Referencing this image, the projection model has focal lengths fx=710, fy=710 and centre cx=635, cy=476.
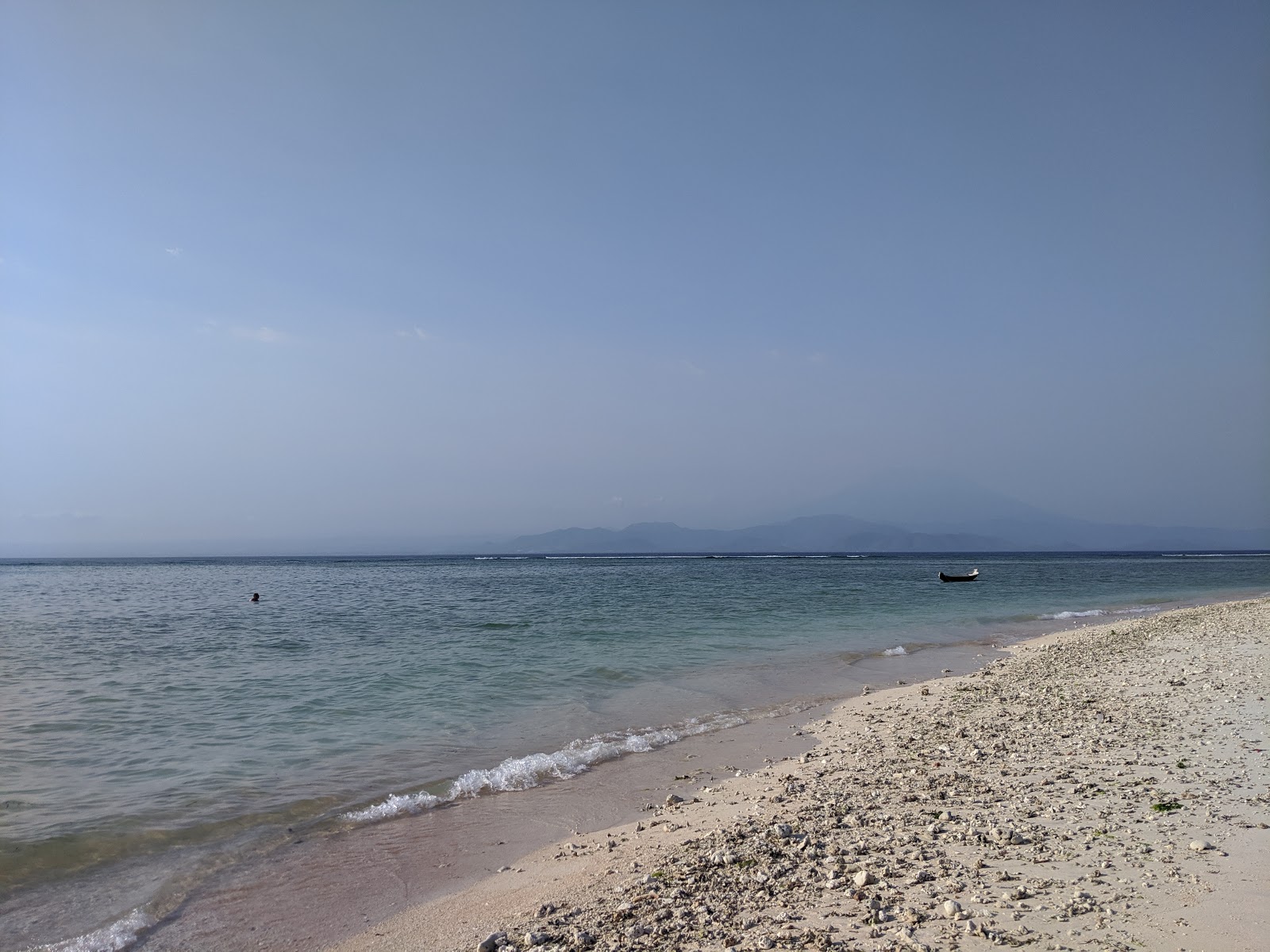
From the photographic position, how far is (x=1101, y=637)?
22.5 m

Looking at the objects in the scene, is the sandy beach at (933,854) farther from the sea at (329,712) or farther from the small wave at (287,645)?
the small wave at (287,645)

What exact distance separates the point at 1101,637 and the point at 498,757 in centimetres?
2051

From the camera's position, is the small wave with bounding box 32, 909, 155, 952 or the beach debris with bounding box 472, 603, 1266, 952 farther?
the small wave with bounding box 32, 909, 155, 952

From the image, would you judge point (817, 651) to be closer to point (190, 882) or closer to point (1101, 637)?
point (1101, 637)

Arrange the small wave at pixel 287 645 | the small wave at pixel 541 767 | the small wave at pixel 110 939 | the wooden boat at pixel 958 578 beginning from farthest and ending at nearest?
the wooden boat at pixel 958 578 < the small wave at pixel 287 645 < the small wave at pixel 541 767 < the small wave at pixel 110 939

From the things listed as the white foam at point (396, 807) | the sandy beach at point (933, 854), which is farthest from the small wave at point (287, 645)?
the sandy beach at point (933, 854)

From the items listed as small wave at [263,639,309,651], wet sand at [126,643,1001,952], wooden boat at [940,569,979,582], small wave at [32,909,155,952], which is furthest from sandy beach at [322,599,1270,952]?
wooden boat at [940,569,979,582]

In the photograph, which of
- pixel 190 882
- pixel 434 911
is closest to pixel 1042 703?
pixel 434 911

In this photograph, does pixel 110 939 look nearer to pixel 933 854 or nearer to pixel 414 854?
pixel 414 854

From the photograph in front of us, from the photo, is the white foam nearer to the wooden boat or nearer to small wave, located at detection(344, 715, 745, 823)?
small wave, located at detection(344, 715, 745, 823)

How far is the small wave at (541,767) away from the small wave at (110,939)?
8.41 ft

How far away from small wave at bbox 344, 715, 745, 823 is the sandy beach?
1.50 m

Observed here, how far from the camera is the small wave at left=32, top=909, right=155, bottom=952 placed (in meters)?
5.84

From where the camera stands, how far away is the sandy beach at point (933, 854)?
4906 millimetres
